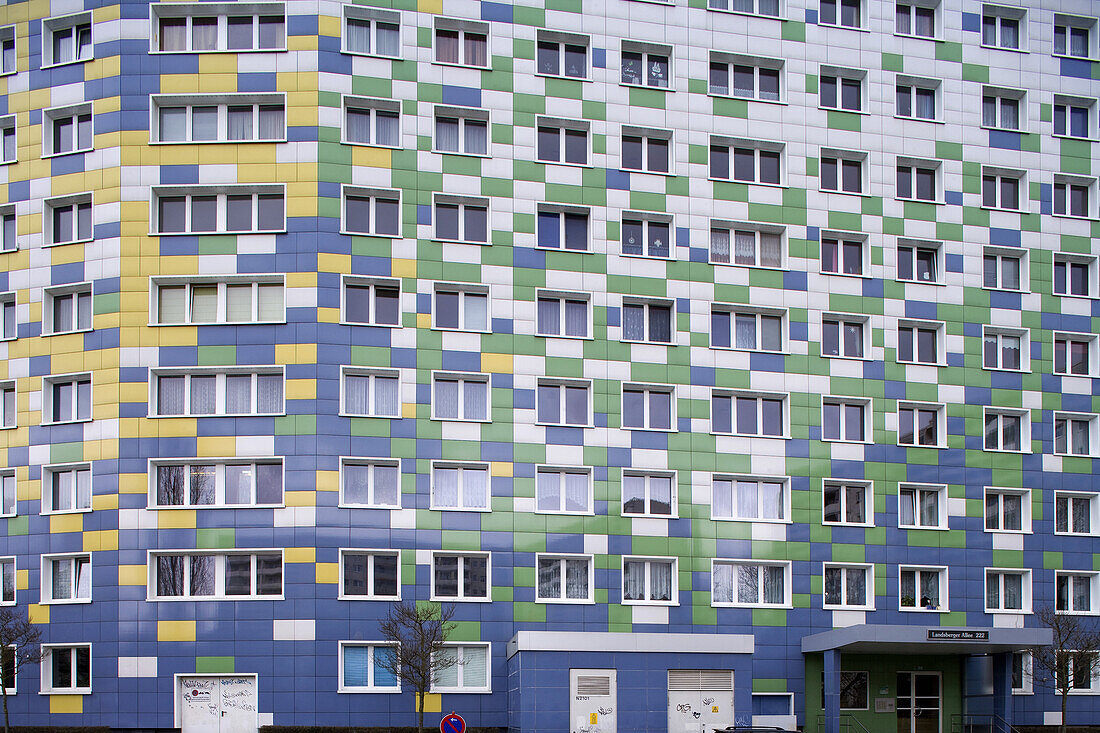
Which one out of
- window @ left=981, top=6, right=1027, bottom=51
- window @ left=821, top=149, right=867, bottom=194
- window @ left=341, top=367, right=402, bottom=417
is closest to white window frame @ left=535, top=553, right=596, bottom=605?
window @ left=341, top=367, right=402, bottom=417

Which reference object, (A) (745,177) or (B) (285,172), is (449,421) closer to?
(B) (285,172)

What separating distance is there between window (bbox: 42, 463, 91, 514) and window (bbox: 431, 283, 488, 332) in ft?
45.8

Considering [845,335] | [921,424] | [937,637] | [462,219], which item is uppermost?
[462,219]

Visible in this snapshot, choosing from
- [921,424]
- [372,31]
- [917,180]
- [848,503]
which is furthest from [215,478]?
[917,180]

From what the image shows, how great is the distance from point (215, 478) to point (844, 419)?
2446cm

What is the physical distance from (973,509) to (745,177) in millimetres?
16248

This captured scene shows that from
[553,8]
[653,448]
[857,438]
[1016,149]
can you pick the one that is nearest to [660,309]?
[653,448]

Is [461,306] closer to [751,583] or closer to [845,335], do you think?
[751,583]

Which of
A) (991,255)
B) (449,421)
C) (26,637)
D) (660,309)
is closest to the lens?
(26,637)

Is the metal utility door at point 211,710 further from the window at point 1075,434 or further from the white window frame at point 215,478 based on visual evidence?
the window at point 1075,434

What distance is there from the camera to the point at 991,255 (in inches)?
2005

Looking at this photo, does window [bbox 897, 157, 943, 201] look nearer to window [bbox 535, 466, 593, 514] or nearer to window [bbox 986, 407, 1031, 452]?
window [bbox 986, 407, 1031, 452]

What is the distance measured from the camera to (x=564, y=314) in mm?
46375

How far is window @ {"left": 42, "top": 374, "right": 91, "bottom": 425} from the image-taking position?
145 ft
